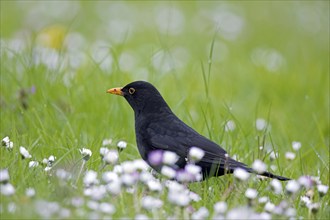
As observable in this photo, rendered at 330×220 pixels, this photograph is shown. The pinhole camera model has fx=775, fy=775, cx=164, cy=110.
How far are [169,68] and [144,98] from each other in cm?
369

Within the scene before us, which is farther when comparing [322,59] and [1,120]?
[322,59]

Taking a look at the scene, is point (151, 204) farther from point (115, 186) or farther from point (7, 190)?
point (7, 190)

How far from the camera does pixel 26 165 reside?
15.7 feet

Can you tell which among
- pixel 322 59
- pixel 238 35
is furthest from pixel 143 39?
pixel 322 59

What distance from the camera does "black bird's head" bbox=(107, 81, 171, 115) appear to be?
5.89m

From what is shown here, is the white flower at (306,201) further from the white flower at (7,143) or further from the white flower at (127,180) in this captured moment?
the white flower at (7,143)

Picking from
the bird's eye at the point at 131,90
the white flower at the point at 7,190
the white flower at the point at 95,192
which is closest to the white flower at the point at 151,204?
the white flower at the point at 95,192

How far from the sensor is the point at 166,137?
215 inches

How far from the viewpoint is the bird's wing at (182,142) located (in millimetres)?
5148

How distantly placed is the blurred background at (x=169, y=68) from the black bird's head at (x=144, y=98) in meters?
0.35

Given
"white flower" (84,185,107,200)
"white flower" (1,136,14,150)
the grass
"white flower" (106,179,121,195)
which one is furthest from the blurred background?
"white flower" (106,179,121,195)

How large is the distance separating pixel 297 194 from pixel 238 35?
800 cm

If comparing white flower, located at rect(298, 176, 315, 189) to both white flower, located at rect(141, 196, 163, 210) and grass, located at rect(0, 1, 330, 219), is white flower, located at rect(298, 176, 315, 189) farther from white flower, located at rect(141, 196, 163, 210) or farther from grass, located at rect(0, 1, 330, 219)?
white flower, located at rect(141, 196, 163, 210)

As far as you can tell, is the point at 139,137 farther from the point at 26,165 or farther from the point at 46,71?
the point at 46,71
